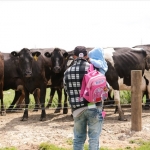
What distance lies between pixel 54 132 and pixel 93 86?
3.45m

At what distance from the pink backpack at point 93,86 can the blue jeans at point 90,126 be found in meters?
0.20

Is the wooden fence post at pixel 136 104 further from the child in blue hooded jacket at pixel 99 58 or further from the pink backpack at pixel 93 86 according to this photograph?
the pink backpack at pixel 93 86

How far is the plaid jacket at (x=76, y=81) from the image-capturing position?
532 centimetres

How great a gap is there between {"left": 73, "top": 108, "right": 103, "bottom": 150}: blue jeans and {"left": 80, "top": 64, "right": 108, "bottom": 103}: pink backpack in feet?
0.67

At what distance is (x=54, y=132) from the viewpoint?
330 inches

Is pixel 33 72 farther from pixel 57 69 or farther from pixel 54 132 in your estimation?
pixel 54 132

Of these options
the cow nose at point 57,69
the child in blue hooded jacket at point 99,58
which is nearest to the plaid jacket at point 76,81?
the child in blue hooded jacket at point 99,58

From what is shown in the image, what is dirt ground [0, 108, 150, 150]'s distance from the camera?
7410 mm

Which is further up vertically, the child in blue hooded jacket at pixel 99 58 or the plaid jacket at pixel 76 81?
the child in blue hooded jacket at pixel 99 58

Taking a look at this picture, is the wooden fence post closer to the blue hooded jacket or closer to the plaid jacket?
the blue hooded jacket

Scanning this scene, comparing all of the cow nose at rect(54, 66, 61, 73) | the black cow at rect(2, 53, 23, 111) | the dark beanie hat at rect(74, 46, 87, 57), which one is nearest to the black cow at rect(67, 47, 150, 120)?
the cow nose at rect(54, 66, 61, 73)

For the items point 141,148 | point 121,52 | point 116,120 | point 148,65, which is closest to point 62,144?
point 141,148

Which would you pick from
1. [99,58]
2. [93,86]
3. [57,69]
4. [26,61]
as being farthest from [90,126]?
[57,69]

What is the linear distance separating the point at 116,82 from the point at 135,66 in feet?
3.66
